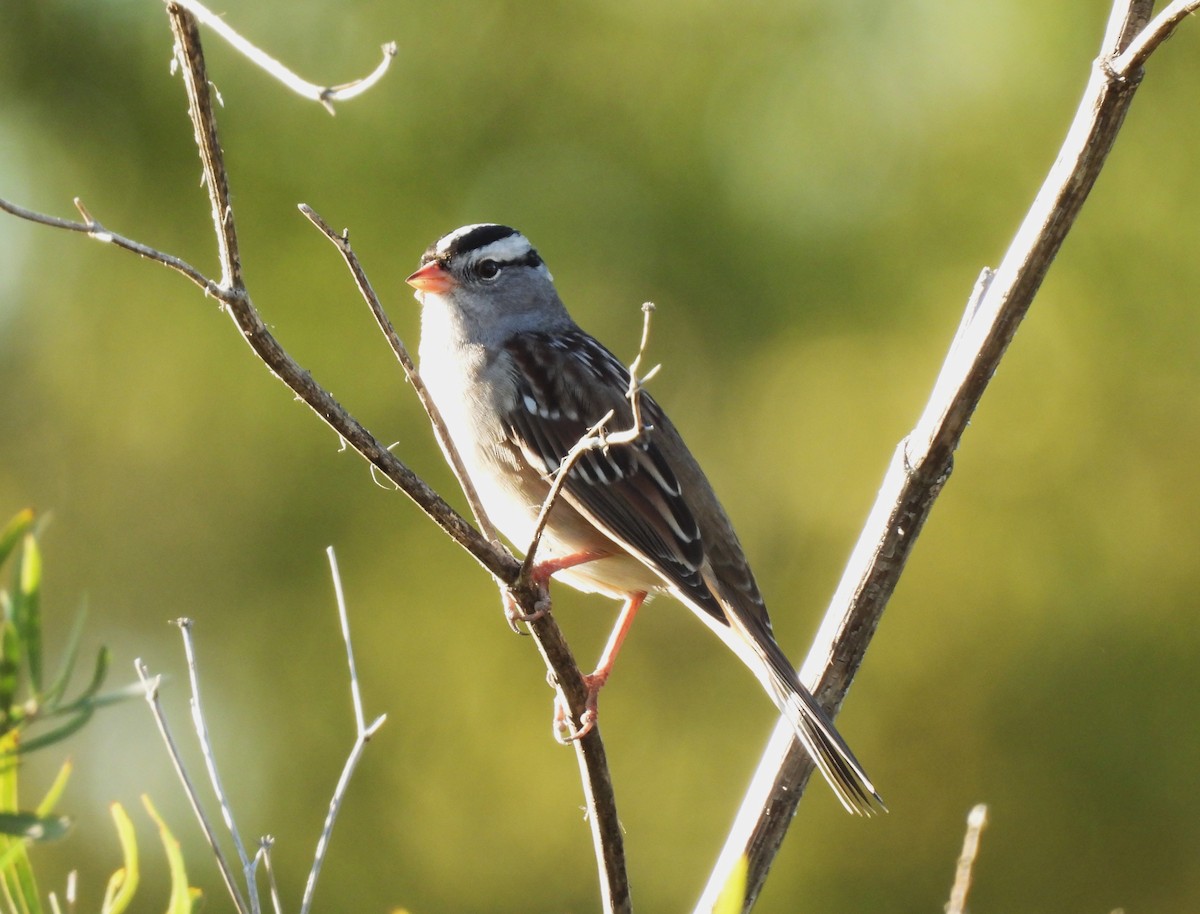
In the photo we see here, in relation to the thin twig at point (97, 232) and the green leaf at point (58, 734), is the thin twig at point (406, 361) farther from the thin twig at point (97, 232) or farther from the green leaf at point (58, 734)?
the green leaf at point (58, 734)

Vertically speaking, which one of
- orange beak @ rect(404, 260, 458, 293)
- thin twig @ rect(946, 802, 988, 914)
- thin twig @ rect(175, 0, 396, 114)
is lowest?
thin twig @ rect(946, 802, 988, 914)

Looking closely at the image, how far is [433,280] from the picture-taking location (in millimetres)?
3893

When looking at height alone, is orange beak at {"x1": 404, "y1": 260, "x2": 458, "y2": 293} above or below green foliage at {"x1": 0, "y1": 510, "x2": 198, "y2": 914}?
above

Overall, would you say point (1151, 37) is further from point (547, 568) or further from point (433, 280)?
point (433, 280)

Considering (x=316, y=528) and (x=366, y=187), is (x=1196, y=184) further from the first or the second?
(x=316, y=528)

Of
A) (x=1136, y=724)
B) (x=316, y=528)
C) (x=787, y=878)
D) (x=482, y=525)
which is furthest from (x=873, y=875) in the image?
(x=482, y=525)

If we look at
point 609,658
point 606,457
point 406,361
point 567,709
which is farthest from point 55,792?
point 606,457

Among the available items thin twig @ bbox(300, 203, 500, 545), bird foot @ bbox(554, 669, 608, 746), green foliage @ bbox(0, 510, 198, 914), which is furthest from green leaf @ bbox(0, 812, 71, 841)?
bird foot @ bbox(554, 669, 608, 746)

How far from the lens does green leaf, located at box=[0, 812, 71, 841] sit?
97 centimetres

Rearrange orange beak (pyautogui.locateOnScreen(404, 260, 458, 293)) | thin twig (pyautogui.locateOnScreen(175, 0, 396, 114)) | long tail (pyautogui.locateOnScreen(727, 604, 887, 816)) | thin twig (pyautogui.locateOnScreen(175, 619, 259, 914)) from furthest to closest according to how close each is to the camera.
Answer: orange beak (pyautogui.locateOnScreen(404, 260, 458, 293))
long tail (pyautogui.locateOnScreen(727, 604, 887, 816))
thin twig (pyautogui.locateOnScreen(175, 619, 259, 914))
thin twig (pyautogui.locateOnScreen(175, 0, 396, 114))

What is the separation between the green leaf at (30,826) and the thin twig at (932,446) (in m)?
1.07

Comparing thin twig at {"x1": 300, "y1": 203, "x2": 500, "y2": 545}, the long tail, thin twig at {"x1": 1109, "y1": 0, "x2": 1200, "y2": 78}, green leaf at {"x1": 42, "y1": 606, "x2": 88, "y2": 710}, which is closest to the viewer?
green leaf at {"x1": 42, "y1": 606, "x2": 88, "y2": 710}

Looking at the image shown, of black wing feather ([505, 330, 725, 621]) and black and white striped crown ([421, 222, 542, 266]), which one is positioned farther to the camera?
black and white striped crown ([421, 222, 542, 266])

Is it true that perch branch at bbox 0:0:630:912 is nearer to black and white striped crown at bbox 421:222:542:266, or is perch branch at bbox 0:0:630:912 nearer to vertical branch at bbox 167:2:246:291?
vertical branch at bbox 167:2:246:291
